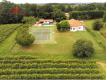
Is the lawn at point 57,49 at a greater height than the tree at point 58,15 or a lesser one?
lesser

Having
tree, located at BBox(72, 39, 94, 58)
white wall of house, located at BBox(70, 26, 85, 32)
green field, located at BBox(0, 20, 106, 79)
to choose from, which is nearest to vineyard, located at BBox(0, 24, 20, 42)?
green field, located at BBox(0, 20, 106, 79)

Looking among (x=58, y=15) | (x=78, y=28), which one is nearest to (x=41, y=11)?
(x=58, y=15)

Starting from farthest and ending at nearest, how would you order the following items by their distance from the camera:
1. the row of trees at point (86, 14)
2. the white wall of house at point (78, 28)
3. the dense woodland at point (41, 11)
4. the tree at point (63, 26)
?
the row of trees at point (86, 14), the dense woodland at point (41, 11), the white wall of house at point (78, 28), the tree at point (63, 26)

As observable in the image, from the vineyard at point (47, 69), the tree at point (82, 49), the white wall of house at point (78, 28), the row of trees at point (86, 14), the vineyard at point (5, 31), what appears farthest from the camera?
the row of trees at point (86, 14)

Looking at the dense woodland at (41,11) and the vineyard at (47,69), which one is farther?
the dense woodland at (41,11)

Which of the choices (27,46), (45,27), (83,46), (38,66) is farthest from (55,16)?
(38,66)

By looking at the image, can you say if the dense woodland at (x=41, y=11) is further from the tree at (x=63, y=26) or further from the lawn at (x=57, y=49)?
the lawn at (x=57, y=49)

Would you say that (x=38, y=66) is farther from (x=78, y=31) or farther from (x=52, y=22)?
(x=52, y=22)

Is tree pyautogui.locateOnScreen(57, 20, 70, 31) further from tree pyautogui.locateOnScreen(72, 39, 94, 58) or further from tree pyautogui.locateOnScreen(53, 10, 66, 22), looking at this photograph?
tree pyautogui.locateOnScreen(72, 39, 94, 58)

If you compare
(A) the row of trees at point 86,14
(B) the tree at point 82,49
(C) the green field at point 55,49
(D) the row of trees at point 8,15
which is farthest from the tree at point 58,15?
(B) the tree at point 82,49
